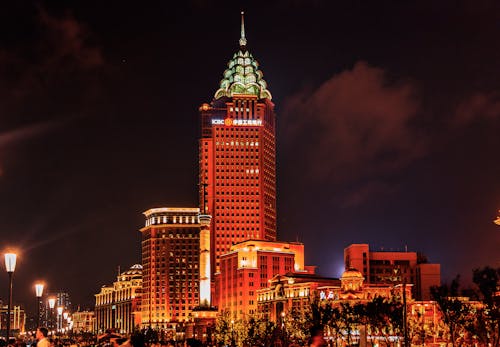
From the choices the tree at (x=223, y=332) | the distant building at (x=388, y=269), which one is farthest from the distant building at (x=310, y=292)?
the distant building at (x=388, y=269)

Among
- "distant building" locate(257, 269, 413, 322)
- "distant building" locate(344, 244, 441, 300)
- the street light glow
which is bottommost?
"distant building" locate(257, 269, 413, 322)

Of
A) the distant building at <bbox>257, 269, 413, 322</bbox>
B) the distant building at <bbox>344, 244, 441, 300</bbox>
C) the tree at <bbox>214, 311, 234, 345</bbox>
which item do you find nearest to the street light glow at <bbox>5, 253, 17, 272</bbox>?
the distant building at <bbox>257, 269, 413, 322</bbox>

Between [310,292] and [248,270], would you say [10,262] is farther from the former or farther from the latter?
[248,270]

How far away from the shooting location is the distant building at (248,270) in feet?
609

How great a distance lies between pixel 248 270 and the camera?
7382 inches

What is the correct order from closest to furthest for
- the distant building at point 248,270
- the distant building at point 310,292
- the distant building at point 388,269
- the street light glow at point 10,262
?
the street light glow at point 10,262, the distant building at point 310,292, the distant building at point 248,270, the distant building at point 388,269

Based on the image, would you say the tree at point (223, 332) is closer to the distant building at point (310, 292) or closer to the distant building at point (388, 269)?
the distant building at point (310, 292)

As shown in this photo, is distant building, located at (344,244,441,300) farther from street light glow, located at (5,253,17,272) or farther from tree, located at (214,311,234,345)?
street light glow, located at (5,253,17,272)

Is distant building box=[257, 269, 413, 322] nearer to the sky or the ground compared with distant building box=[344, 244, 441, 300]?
nearer to the ground

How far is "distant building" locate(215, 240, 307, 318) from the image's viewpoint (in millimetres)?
185625

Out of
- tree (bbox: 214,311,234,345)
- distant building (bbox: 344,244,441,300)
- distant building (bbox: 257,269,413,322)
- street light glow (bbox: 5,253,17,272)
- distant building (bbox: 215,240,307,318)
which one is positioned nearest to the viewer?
street light glow (bbox: 5,253,17,272)

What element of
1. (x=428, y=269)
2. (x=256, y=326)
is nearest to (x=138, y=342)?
(x=256, y=326)

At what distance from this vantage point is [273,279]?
177500mm

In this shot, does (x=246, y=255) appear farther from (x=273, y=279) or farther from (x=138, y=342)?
(x=138, y=342)
